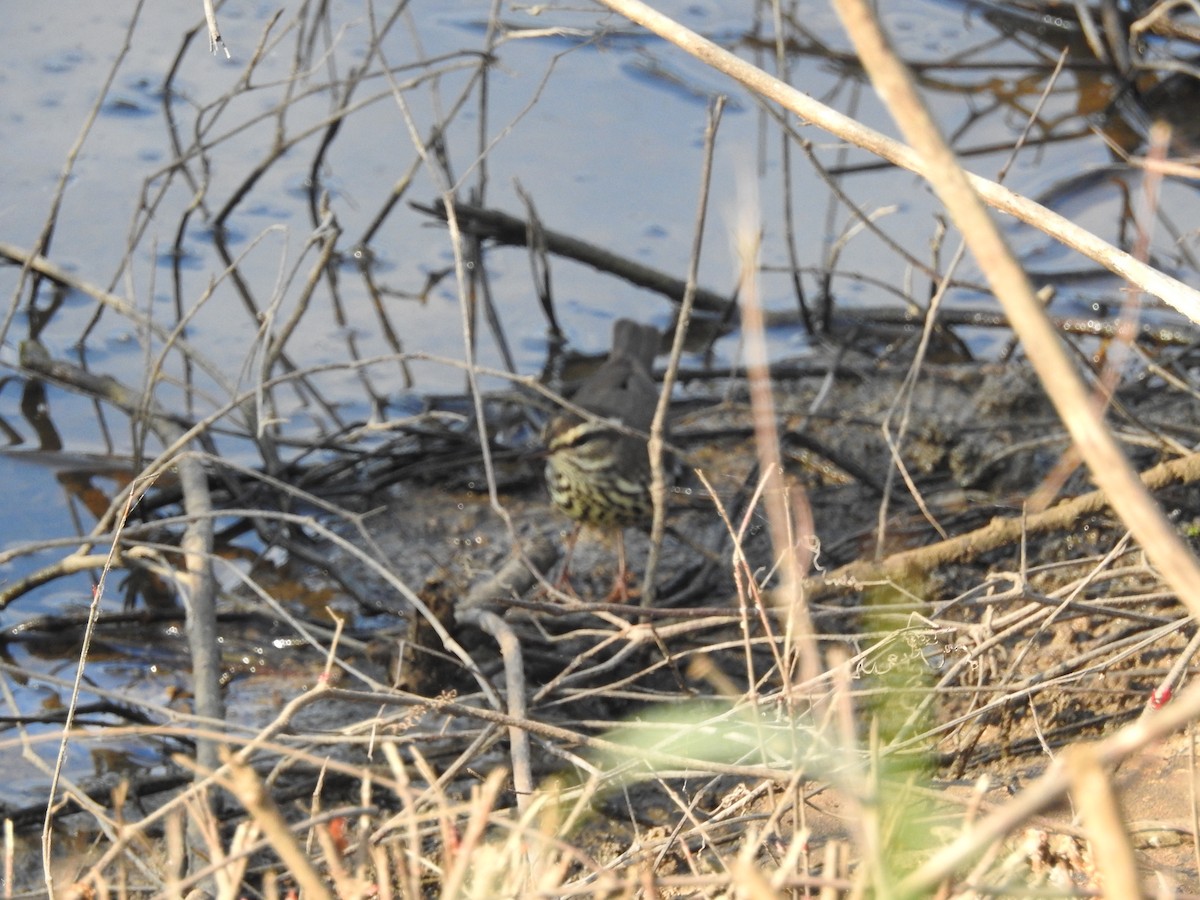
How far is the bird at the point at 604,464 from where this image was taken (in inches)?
223

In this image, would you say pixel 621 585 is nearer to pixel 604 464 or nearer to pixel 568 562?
pixel 568 562

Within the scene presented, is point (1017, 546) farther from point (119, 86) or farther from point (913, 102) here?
point (119, 86)

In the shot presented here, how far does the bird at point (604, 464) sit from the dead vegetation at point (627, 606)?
20 cm

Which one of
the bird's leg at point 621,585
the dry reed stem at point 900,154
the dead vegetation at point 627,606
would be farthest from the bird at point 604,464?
the dry reed stem at point 900,154

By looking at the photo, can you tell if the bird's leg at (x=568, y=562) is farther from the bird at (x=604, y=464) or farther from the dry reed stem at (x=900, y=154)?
the dry reed stem at (x=900, y=154)

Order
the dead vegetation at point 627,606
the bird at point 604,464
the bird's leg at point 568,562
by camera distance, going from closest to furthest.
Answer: the dead vegetation at point 627,606, the bird's leg at point 568,562, the bird at point 604,464

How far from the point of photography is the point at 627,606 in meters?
3.42

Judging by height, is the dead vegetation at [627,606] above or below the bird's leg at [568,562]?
above

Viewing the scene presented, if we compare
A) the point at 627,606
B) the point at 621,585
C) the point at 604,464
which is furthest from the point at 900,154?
the point at 604,464

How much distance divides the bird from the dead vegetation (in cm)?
20

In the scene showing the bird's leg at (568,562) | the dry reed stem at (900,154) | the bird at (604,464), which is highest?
the dry reed stem at (900,154)

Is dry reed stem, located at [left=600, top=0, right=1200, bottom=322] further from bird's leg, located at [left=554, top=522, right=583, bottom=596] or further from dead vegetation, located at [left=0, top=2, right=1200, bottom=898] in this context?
bird's leg, located at [left=554, top=522, right=583, bottom=596]

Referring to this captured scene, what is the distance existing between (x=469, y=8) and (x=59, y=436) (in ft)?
15.6

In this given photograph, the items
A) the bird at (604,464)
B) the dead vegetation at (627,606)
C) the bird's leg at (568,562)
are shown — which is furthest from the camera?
the bird at (604,464)
